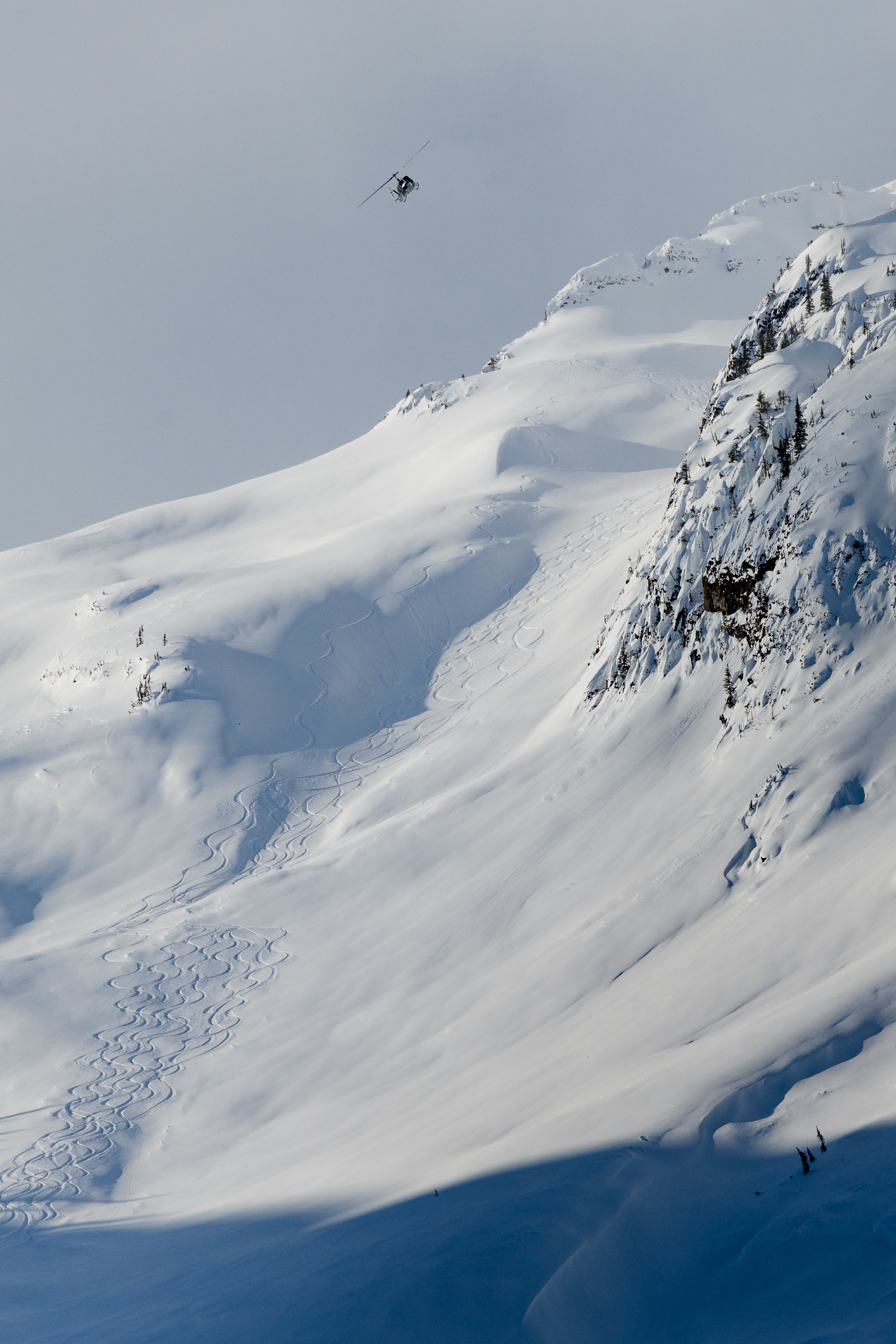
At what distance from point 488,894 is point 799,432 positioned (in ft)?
Result: 29.1

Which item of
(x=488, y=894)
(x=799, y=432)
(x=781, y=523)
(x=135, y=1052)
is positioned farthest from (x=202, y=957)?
(x=799, y=432)

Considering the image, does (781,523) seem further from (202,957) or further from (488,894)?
(202,957)

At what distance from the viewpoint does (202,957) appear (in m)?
17.2

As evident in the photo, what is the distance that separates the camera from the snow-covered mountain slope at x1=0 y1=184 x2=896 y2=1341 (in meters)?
7.23

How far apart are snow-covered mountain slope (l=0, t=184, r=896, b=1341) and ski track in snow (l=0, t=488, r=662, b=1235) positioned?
0.25 feet

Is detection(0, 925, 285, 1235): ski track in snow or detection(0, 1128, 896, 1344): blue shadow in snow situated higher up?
detection(0, 1128, 896, 1344): blue shadow in snow

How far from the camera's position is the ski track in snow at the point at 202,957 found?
13.1m

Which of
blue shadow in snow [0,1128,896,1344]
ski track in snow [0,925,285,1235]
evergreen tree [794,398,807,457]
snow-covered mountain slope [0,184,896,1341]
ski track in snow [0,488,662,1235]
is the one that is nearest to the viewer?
blue shadow in snow [0,1128,896,1344]

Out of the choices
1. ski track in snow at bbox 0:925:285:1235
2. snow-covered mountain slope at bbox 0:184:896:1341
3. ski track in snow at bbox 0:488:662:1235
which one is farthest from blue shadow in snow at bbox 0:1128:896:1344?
ski track in snow at bbox 0:488:662:1235

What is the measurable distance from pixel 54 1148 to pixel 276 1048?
320cm

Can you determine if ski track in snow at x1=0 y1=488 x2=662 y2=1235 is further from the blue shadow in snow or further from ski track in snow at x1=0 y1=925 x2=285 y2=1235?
the blue shadow in snow

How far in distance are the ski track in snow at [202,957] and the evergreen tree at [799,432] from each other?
9927 mm

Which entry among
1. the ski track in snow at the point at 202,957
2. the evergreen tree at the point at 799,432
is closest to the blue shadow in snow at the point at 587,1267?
the ski track in snow at the point at 202,957

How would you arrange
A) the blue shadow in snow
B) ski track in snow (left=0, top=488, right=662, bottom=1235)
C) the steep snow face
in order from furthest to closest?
the steep snow face < ski track in snow (left=0, top=488, right=662, bottom=1235) < the blue shadow in snow
